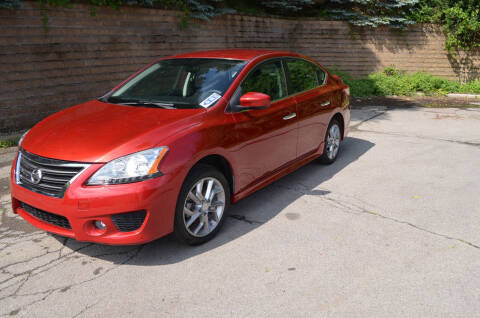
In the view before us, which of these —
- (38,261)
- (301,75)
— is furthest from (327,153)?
(38,261)

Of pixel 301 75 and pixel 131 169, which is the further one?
pixel 301 75

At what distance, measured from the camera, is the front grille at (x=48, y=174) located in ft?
10.3

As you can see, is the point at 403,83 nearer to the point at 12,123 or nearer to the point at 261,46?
the point at 261,46

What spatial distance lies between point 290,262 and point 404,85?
11287 millimetres

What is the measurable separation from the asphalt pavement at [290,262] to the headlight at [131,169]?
2.46ft

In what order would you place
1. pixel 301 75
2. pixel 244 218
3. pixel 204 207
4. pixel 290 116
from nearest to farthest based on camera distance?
pixel 204 207, pixel 244 218, pixel 290 116, pixel 301 75

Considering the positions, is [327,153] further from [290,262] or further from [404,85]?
[404,85]

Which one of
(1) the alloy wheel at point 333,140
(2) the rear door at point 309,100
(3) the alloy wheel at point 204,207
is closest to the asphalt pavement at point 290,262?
(3) the alloy wheel at point 204,207

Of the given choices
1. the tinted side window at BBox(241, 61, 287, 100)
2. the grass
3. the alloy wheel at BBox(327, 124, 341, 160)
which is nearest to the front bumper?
the tinted side window at BBox(241, 61, 287, 100)

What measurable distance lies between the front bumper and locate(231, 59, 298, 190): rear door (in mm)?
948

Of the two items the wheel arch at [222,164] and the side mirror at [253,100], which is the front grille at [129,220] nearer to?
the wheel arch at [222,164]

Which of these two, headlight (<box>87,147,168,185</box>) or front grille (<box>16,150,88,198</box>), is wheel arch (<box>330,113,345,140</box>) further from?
front grille (<box>16,150,88,198</box>)

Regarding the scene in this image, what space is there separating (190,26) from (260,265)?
8401 millimetres

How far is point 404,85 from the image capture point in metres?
13.1
